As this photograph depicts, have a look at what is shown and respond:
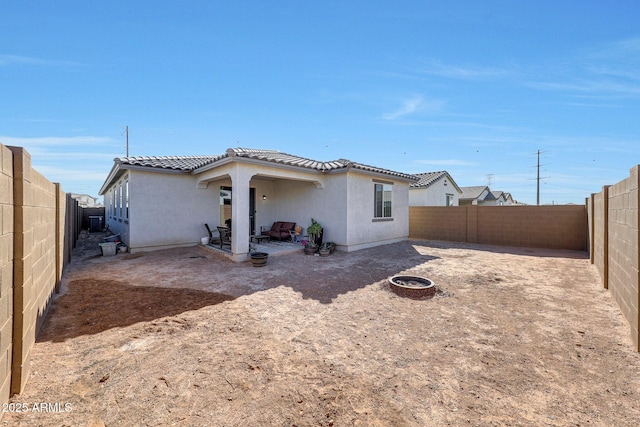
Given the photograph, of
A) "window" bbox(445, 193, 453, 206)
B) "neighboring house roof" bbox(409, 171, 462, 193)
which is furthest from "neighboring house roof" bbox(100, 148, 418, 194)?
"window" bbox(445, 193, 453, 206)

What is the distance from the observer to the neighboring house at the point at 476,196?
95.6 ft

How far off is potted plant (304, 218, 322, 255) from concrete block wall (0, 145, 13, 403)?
7.72 m

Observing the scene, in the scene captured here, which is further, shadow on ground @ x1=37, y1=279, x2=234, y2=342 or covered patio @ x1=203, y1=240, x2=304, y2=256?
covered patio @ x1=203, y1=240, x2=304, y2=256

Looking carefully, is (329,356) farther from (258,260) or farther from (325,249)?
(325,249)

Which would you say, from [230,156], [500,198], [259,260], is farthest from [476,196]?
[230,156]

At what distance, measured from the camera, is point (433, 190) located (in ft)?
66.7

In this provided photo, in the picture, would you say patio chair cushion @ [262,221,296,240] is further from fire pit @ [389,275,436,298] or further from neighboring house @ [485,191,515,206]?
neighboring house @ [485,191,515,206]

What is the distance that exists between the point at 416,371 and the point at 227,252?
7.36m

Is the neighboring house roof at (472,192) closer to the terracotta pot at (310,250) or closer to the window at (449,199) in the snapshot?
the window at (449,199)

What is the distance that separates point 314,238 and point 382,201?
3.76 metres

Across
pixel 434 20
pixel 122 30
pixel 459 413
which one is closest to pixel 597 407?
pixel 459 413

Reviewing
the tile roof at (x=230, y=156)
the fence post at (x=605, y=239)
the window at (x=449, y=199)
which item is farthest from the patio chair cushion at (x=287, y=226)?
the window at (x=449, y=199)

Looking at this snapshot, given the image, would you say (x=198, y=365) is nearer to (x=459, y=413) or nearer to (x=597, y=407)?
(x=459, y=413)

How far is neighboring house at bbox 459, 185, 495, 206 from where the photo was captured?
29.1 metres
